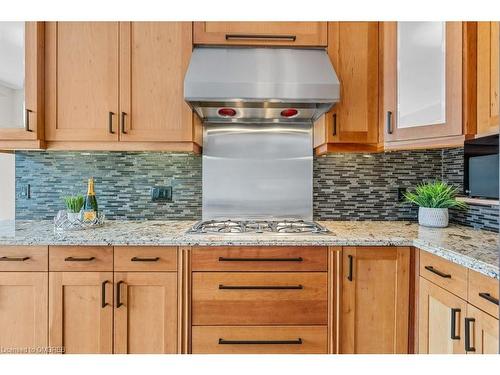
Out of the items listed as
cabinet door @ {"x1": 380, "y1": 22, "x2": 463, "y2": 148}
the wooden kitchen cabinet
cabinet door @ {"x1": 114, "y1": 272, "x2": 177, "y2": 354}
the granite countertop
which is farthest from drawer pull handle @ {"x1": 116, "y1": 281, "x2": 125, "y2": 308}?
cabinet door @ {"x1": 380, "y1": 22, "x2": 463, "y2": 148}

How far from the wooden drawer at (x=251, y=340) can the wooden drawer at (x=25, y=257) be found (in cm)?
82

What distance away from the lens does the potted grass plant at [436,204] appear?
1.89 m

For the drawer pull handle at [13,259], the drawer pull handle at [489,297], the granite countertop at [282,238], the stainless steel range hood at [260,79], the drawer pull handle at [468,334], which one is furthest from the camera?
the stainless steel range hood at [260,79]

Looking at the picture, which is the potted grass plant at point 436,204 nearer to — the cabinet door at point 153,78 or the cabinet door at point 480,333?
the cabinet door at point 480,333

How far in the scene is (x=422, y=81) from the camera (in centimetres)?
165

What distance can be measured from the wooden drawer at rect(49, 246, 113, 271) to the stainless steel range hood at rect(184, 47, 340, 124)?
2.93ft

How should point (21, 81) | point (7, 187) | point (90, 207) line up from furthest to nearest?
point (7, 187), point (90, 207), point (21, 81)

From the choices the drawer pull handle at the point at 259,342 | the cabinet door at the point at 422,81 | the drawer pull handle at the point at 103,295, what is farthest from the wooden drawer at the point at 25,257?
the cabinet door at the point at 422,81

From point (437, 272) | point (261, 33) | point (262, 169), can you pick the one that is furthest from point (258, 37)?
point (437, 272)

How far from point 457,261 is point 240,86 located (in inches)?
49.8

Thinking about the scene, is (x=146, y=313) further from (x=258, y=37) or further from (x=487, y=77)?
(x=487, y=77)

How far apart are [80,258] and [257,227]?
0.92 m

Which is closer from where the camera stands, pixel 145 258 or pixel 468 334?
pixel 468 334

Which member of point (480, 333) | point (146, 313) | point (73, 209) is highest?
point (73, 209)
